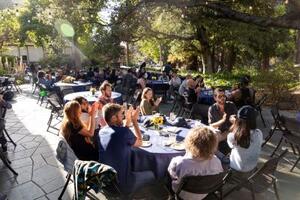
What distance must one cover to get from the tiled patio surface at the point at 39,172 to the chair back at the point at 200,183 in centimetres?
147

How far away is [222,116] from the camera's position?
5531 millimetres

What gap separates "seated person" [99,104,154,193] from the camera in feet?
11.5

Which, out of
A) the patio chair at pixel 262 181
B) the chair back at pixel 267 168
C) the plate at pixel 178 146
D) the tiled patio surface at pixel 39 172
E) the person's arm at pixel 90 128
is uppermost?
the person's arm at pixel 90 128

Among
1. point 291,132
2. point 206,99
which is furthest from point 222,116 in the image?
point 206,99

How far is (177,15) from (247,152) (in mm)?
9764

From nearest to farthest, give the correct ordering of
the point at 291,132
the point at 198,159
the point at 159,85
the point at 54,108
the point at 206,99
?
the point at 198,159 → the point at 291,132 → the point at 54,108 → the point at 206,99 → the point at 159,85

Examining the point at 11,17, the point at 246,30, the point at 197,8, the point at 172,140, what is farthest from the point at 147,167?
the point at 11,17

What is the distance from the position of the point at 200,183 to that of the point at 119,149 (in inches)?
39.4

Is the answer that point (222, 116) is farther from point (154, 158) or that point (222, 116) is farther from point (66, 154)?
point (66, 154)

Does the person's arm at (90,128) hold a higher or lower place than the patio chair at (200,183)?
higher

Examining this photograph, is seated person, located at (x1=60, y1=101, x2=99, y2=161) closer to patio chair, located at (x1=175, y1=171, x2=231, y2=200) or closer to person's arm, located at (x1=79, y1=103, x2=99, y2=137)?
person's arm, located at (x1=79, y1=103, x2=99, y2=137)

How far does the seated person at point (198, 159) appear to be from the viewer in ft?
10.1

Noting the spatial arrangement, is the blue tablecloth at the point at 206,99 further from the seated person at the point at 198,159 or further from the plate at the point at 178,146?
the seated person at the point at 198,159

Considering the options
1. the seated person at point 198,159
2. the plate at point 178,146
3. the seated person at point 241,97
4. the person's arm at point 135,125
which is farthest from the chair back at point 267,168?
the seated person at point 241,97
